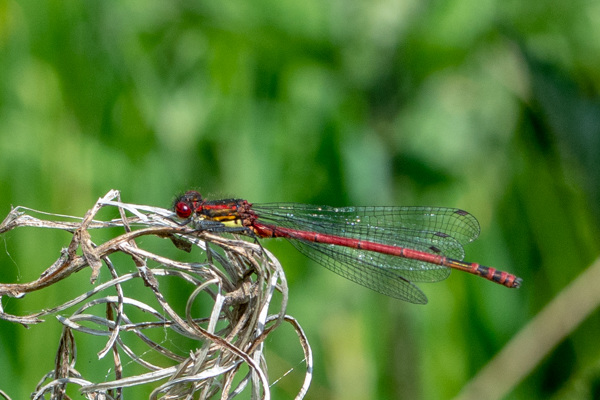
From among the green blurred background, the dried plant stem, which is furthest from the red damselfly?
the dried plant stem

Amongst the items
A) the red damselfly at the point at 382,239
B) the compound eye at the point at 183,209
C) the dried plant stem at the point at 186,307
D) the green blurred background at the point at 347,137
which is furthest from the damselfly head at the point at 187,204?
the green blurred background at the point at 347,137

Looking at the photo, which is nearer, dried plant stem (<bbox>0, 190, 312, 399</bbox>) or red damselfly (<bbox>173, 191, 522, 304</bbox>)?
dried plant stem (<bbox>0, 190, 312, 399</bbox>)

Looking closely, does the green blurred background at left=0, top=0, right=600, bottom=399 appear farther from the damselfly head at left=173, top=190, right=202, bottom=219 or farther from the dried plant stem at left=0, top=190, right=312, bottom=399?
the dried plant stem at left=0, top=190, right=312, bottom=399

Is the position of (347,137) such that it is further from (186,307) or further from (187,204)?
(186,307)

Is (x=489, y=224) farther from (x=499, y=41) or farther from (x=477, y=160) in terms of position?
(x=499, y=41)

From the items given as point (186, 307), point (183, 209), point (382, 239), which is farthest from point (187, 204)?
point (382, 239)

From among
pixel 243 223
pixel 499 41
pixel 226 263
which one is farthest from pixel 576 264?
pixel 226 263
